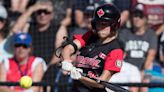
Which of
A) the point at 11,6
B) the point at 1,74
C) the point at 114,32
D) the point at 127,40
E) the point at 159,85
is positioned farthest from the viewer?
the point at 11,6

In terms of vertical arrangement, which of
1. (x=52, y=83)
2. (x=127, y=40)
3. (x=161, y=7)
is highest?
(x=161, y=7)

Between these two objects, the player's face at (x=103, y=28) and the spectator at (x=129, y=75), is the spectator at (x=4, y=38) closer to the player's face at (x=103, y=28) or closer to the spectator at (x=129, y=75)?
the spectator at (x=129, y=75)

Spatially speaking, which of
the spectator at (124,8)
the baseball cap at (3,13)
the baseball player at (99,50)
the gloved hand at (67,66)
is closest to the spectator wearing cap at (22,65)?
the baseball cap at (3,13)

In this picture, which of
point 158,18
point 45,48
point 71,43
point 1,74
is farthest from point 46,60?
point 71,43

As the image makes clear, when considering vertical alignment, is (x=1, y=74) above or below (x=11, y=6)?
below

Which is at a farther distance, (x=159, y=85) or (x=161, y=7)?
(x=161, y=7)

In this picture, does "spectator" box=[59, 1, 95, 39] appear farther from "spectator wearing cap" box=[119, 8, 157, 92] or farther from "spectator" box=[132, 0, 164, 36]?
"spectator" box=[132, 0, 164, 36]

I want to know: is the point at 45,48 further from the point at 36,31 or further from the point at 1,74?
the point at 1,74

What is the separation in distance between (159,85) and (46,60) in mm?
1667

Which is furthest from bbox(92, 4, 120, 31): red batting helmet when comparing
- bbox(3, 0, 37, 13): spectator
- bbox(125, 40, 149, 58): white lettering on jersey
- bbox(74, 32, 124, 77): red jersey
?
bbox(3, 0, 37, 13): spectator

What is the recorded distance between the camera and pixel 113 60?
15.2ft

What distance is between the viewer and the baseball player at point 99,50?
15.2ft

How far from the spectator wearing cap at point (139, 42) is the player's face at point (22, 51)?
129 centimetres

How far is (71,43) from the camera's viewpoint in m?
4.78
